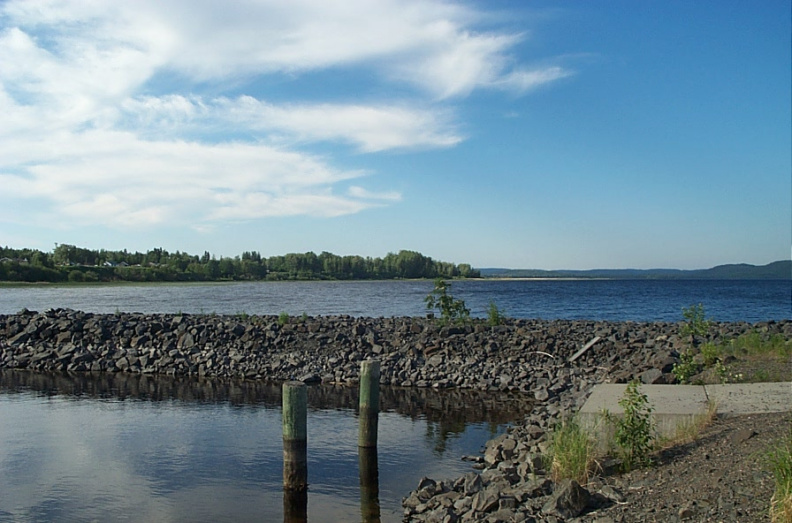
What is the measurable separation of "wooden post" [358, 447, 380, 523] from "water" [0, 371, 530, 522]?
0.06 m

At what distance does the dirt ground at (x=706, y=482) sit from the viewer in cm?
700

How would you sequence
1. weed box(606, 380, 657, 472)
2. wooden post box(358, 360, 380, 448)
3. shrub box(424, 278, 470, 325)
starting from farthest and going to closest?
shrub box(424, 278, 470, 325), wooden post box(358, 360, 380, 448), weed box(606, 380, 657, 472)

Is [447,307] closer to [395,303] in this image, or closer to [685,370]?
[685,370]

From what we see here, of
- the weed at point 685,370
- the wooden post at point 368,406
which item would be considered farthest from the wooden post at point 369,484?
the weed at point 685,370

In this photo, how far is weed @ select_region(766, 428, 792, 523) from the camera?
253 inches

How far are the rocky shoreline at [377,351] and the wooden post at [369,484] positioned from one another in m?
1.86

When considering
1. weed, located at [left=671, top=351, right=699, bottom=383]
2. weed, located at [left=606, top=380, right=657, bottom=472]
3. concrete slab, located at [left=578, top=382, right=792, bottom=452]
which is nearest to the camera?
weed, located at [left=606, top=380, right=657, bottom=472]

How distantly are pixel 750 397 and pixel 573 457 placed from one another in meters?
4.85

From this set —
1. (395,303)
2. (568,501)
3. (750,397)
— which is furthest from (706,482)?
(395,303)

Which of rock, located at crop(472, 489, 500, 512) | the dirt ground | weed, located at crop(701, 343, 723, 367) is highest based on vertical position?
weed, located at crop(701, 343, 723, 367)

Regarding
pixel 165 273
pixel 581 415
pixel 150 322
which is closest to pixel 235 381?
pixel 150 322

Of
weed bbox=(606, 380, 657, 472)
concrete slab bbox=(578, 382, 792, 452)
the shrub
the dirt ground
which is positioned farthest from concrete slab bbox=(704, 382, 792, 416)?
the shrub

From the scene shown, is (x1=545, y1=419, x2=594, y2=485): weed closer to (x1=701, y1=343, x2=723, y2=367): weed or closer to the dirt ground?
the dirt ground

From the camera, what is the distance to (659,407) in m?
11.7
